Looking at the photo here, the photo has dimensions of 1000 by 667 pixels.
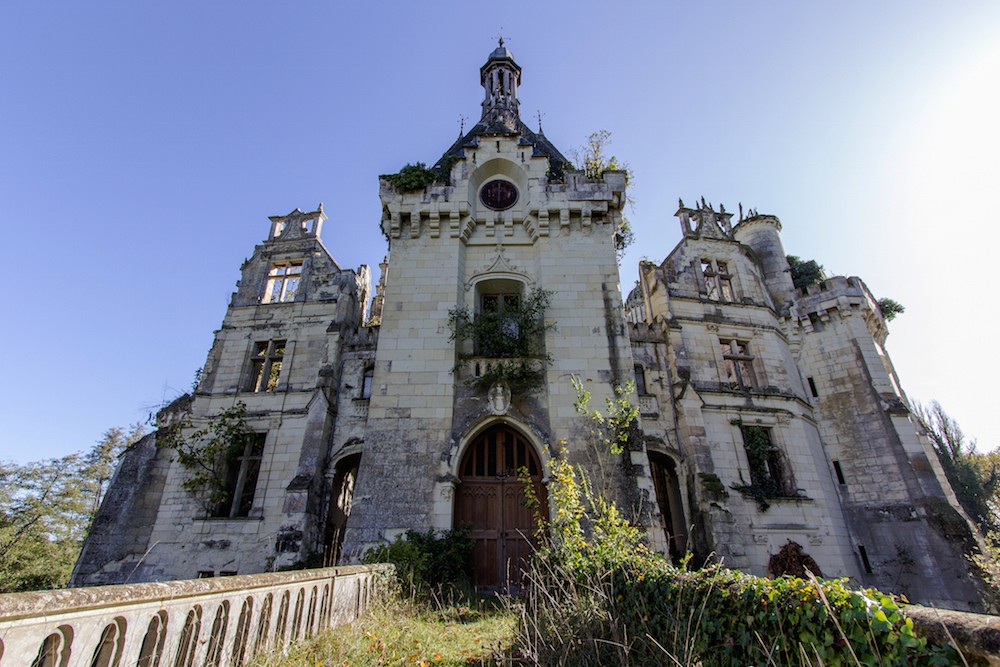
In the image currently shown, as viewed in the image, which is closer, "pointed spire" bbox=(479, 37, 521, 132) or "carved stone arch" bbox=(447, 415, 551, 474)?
"carved stone arch" bbox=(447, 415, 551, 474)

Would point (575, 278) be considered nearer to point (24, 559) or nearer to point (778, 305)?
point (778, 305)

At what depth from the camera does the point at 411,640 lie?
591 centimetres

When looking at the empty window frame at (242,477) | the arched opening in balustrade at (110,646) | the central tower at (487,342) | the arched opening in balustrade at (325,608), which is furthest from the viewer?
the empty window frame at (242,477)

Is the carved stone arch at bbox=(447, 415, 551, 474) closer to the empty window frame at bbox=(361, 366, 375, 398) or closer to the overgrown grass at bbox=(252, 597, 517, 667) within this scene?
the overgrown grass at bbox=(252, 597, 517, 667)

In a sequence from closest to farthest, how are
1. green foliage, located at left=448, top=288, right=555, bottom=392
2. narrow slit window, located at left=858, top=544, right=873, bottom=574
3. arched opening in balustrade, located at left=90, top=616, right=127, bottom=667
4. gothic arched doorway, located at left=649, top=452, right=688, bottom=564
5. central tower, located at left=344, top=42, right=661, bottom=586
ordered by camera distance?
arched opening in balustrade, located at left=90, top=616, right=127, bottom=667, central tower, located at left=344, top=42, right=661, bottom=586, green foliage, located at left=448, top=288, right=555, bottom=392, gothic arched doorway, located at left=649, top=452, right=688, bottom=564, narrow slit window, located at left=858, top=544, right=873, bottom=574

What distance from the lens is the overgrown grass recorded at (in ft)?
15.6

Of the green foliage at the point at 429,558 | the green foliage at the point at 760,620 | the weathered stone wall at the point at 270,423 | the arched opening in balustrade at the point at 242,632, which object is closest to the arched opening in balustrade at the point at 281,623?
the arched opening in balustrade at the point at 242,632

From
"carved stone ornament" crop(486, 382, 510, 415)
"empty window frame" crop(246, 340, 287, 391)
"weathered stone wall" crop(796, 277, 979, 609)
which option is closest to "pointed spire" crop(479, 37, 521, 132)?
"empty window frame" crop(246, 340, 287, 391)

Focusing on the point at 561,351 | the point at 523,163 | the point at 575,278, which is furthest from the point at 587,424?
the point at 523,163

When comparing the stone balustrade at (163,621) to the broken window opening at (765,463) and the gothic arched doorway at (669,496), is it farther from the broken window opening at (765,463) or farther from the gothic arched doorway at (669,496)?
the broken window opening at (765,463)

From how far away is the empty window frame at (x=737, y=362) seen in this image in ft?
54.3

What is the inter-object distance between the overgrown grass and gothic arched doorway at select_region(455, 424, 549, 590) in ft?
7.49

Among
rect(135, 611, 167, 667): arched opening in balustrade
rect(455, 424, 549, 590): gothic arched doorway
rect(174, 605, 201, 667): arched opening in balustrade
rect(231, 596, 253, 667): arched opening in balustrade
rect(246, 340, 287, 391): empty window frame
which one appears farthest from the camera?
rect(246, 340, 287, 391): empty window frame

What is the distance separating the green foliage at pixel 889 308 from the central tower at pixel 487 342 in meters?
14.4
